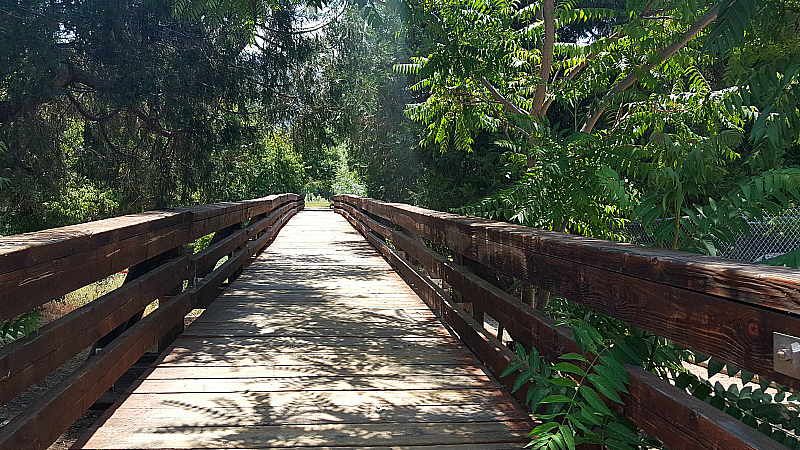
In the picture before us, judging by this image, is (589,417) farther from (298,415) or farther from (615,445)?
(298,415)

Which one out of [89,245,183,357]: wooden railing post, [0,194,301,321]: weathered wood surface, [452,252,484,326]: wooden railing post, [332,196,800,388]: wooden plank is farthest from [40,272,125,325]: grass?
[332,196,800,388]: wooden plank

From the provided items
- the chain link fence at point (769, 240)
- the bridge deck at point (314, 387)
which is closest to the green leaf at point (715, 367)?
the bridge deck at point (314, 387)

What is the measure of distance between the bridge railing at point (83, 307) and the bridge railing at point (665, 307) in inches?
75.8

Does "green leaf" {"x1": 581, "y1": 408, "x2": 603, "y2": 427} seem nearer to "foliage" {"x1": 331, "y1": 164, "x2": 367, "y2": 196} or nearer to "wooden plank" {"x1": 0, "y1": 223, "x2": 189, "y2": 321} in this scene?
"wooden plank" {"x1": 0, "y1": 223, "x2": 189, "y2": 321}

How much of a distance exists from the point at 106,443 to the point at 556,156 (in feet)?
9.54

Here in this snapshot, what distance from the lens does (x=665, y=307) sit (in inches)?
68.9

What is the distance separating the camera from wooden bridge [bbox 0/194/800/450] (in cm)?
161

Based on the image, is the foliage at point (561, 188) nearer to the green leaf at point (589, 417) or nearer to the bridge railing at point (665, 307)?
the bridge railing at point (665, 307)

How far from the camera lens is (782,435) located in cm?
168

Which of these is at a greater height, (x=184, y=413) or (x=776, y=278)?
(x=776, y=278)

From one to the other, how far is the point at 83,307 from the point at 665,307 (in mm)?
2352

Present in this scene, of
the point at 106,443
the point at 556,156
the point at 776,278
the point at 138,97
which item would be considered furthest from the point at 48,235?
the point at 138,97

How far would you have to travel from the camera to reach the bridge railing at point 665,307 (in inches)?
54.2

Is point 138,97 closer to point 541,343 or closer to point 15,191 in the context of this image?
point 15,191
